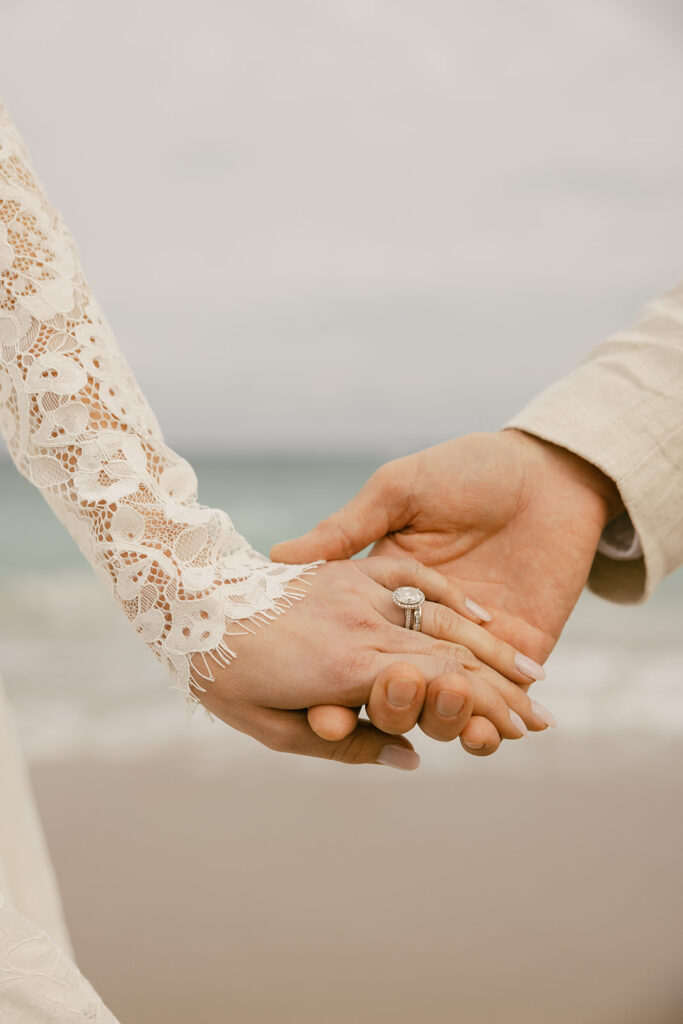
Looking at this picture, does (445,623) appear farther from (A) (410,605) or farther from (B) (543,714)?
(B) (543,714)

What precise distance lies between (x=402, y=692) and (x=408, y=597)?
0.22 meters

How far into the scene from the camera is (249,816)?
8.45 ft

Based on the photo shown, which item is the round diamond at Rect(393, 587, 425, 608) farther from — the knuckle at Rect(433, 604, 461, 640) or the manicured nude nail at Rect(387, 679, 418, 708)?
the manicured nude nail at Rect(387, 679, 418, 708)

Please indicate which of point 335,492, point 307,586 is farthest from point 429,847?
point 335,492

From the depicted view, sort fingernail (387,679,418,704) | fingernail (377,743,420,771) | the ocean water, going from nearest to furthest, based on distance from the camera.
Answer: fingernail (387,679,418,704) < fingernail (377,743,420,771) < the ocean water

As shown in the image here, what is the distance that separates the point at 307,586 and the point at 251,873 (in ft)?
Result: 4.57

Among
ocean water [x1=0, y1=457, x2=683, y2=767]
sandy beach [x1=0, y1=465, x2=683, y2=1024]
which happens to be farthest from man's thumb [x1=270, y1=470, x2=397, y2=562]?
ocean water [x1=0, y1=457, x2=683, y2=767]

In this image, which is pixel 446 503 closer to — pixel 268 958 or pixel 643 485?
pixel 643 485

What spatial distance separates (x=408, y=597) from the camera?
4.17ft

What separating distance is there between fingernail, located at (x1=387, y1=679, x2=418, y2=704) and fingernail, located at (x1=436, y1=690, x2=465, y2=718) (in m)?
0.04

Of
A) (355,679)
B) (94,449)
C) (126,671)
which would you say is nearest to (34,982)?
(355,679)

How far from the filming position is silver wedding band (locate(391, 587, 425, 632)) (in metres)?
1.27

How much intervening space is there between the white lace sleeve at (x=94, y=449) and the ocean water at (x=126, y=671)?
1942 mm

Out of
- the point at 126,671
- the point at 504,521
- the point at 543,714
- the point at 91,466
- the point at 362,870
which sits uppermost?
the point at 91,466
